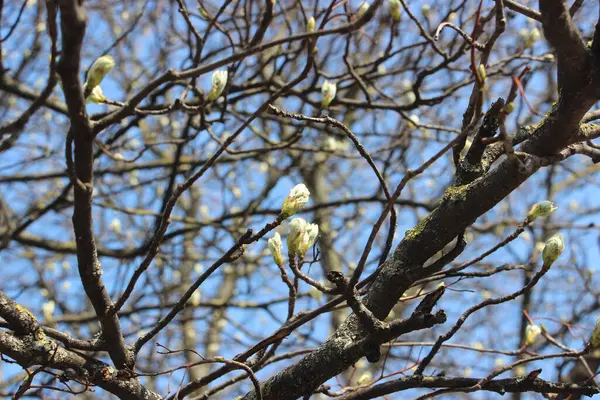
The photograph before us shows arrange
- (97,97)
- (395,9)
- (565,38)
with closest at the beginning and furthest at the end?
1. (565,38)
2. (97,97)
3. (395,9)

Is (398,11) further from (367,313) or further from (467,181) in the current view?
(367,313)

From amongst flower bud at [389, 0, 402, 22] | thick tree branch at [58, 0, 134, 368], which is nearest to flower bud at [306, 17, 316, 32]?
flower bud at [389, 0, 402, 22]

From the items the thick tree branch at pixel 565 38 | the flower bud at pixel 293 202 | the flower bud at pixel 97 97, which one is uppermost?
the flower bud at pixel 97 97

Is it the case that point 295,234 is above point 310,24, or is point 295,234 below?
below

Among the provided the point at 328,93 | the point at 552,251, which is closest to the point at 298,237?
the point at 552,251

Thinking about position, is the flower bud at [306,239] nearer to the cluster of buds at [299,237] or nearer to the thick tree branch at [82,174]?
the cluster of buds at [299,237]

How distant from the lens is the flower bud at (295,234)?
4.63 feet

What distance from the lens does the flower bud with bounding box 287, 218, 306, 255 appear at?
55.6 inches

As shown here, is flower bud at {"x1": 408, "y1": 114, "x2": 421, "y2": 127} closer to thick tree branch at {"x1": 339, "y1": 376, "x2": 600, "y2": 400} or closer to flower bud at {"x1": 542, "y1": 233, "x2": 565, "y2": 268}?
flower bud at {"x1": 542, "y1": 233, "x2": 565, "y2": 268}

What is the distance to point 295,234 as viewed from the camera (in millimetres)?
1419

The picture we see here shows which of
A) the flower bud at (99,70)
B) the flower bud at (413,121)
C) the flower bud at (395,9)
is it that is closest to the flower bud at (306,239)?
the flower bud at (99,70)

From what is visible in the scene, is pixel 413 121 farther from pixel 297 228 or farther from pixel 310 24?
pixel 297 228

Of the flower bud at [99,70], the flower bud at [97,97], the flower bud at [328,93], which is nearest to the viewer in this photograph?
the flower bud at [99,70]

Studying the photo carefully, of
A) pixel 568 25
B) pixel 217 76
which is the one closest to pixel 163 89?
pixel 217 76
